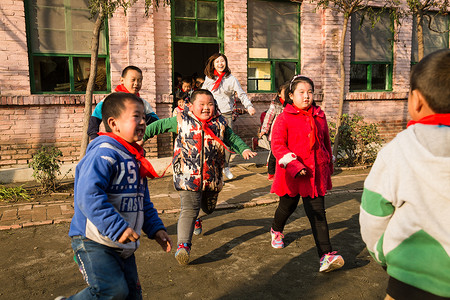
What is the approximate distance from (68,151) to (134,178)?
263 inches

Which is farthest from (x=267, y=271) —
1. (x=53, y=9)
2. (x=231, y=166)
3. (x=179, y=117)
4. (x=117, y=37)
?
(x=53, y=9)

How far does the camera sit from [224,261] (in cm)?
411

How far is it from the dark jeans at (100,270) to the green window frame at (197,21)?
7603 mm

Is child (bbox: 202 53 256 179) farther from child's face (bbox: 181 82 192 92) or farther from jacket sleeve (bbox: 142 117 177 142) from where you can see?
jacket sleeve (bbox: 142 117 177 142)

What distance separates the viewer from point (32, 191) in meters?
6.95

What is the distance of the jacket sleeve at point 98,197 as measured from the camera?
7.15 feet

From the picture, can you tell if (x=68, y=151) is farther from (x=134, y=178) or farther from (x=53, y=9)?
(x=134, y=178)

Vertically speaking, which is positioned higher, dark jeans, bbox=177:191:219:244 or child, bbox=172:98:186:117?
child, bbox=172:98:186:117

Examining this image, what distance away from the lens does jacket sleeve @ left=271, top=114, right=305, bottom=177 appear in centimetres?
387

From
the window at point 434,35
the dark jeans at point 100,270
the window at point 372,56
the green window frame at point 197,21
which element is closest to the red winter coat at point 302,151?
the dark jeans at point 100,270

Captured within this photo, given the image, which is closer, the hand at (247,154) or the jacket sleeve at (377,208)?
the jacket sleeve at (377,208)

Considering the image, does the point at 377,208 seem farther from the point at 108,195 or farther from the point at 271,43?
the point at 271,43

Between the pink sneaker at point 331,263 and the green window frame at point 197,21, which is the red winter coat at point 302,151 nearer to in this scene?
the pink sneaker at point 331,263

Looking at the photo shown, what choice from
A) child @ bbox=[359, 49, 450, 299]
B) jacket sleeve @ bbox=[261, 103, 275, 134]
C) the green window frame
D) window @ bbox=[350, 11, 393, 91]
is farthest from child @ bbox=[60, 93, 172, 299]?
window @ bbox=[350, 11, 393, 91]
